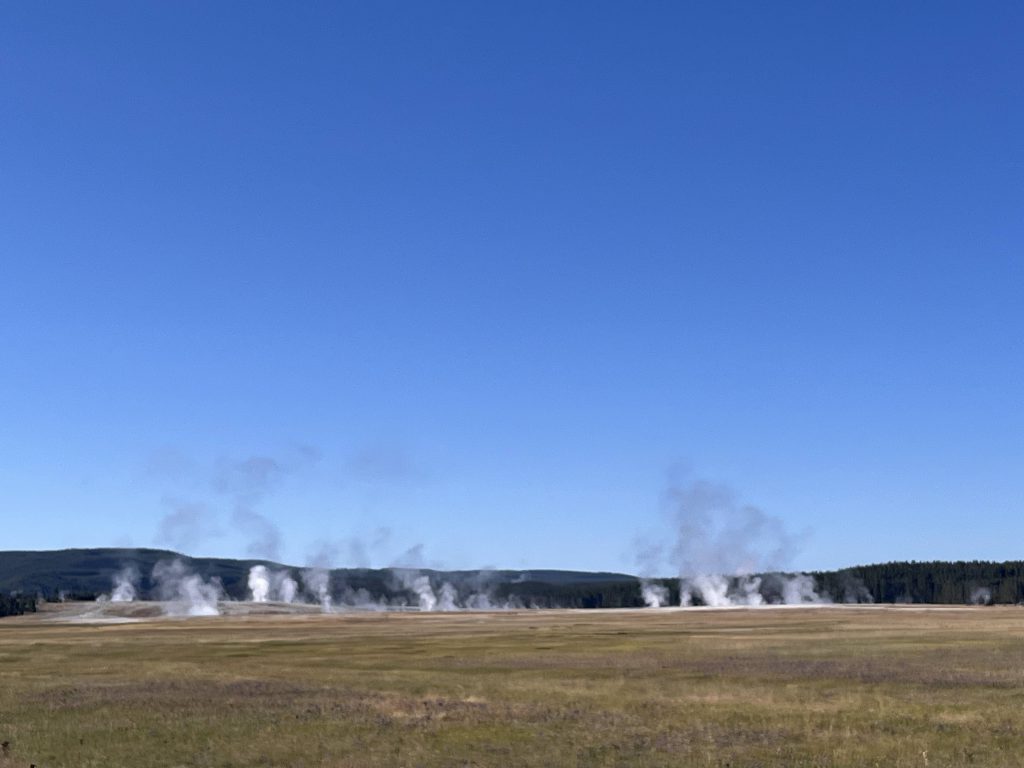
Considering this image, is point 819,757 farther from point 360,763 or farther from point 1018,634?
point 1018,634

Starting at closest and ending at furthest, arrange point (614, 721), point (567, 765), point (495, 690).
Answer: point (567, 765), point (614, 721), point (495, 690)

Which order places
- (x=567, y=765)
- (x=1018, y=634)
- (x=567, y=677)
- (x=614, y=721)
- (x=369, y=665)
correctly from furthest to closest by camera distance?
(x=1018, y=634)
(x=369, y=665)
(x=567, y=677)
(x=614, y=721)
(x=567, y=765)

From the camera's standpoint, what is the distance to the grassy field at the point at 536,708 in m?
33.7

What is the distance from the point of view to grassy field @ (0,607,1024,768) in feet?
111

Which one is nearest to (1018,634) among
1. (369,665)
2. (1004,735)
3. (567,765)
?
(369,665)

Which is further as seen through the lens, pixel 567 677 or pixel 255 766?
pixel 567 677

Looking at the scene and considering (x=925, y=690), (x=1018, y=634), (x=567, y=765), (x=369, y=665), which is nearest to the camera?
(x=567, y=765)

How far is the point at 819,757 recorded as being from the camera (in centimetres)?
3234

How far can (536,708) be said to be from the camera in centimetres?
4428

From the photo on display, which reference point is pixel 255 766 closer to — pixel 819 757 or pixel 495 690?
pixel 819 757

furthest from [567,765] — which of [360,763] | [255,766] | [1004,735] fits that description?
[1004,735]

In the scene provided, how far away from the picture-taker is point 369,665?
71.2 metres

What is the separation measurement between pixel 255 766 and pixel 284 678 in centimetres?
2920

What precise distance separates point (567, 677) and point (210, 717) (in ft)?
73.4
